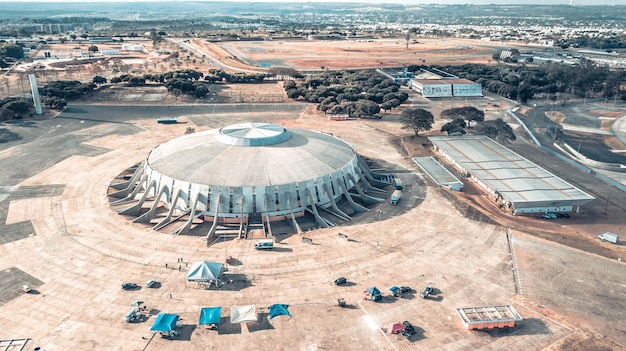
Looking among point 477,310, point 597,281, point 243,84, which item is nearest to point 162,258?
point 477,310

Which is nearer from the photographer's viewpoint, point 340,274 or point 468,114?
point 340,274

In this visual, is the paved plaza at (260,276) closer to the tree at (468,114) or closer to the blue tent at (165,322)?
the blue tent at (165,322)

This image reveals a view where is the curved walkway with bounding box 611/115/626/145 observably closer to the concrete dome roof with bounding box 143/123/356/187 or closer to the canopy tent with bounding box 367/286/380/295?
the concrete dome roof with bounding box 143/123/356/187

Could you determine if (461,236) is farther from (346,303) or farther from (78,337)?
(78,337)

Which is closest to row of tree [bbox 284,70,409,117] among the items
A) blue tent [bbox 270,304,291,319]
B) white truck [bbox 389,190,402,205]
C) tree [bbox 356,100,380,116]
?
tree [bbox 356,100,380,116]

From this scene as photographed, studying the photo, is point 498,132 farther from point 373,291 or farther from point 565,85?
point 565,85

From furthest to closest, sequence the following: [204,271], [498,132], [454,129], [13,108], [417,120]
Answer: [13,108], [454,129], [417,120], [498,132], [204,271]

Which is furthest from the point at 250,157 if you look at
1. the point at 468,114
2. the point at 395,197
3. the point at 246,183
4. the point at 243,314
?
the point at 468,114
